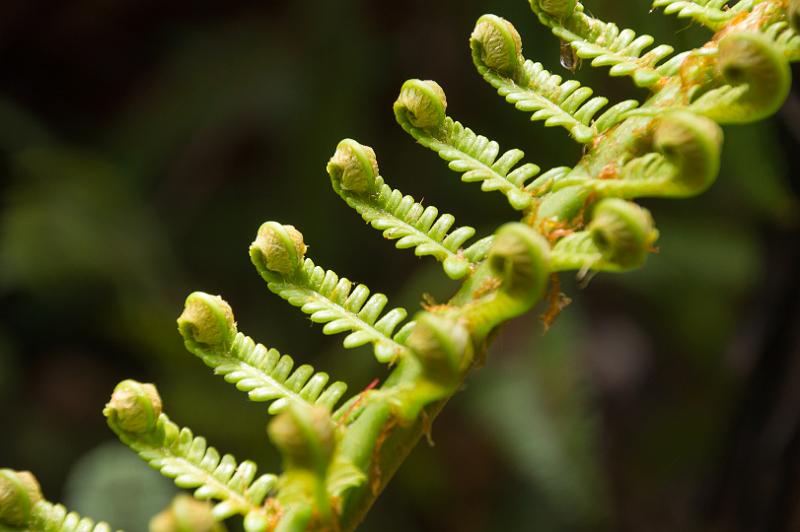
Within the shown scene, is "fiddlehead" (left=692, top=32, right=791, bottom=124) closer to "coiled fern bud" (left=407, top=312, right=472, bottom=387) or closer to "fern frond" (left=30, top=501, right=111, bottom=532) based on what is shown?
"coiled fern bud" (left=407, top=312, right=472, bottom=387)

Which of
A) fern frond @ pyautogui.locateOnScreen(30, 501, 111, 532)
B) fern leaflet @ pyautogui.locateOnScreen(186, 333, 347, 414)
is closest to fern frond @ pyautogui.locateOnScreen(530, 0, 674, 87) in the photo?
fern leaflet @ pyautogui.locateOnScreen(186, 333, 347, 414)

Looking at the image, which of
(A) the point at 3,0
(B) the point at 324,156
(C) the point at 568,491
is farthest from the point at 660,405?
(A) the point at 3,0

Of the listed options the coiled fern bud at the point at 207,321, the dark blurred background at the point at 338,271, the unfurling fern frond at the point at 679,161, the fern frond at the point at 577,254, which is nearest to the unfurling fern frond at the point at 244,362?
the coiled fern bud at the point at 207,321

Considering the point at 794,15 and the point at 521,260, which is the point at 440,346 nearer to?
the point at 521,260

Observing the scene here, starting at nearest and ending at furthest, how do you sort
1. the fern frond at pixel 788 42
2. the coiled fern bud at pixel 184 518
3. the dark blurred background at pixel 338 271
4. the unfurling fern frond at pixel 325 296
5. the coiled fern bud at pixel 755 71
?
the coiled fern bud at pixel 184 518, the coiled fern bud at pixel 755 71, the fern frond at pixel 788 42, the unfurling fern frond at pixel 325 296, the dark blurred background at pixel 338 271

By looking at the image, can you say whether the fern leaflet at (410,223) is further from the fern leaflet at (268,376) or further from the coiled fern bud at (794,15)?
the coiled fern bud at (794,15)

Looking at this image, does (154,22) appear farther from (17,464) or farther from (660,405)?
(660,405)

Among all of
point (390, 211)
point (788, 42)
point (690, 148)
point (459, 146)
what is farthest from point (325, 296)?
point (788, 42)
